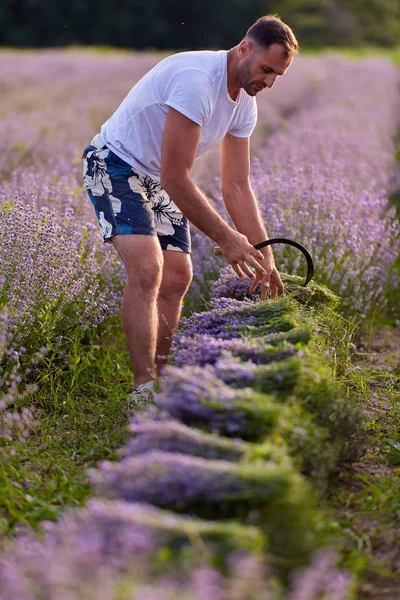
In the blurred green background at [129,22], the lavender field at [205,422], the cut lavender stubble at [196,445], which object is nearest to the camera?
the lavender field at [205,422]

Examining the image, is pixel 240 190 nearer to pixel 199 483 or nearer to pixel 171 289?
pixel 171 289

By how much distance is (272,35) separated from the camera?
116 inches

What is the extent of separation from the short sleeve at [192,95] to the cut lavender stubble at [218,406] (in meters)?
1.11

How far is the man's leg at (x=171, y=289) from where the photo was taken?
3.53 metres

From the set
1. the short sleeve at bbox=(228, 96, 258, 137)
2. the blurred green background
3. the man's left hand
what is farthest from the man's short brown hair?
the blurred green background

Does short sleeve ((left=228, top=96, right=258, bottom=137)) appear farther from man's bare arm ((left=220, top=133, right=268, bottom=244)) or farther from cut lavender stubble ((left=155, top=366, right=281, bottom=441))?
cut lavender stubble ((left=155, top=366, right=281, bottom=441))

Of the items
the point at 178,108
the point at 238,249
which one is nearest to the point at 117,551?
the point at 238,249

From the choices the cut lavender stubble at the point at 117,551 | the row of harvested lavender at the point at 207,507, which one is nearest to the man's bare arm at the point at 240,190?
the row of harvested lavender at the point at 207,507

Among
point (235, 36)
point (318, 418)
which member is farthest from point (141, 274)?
point (235, 36)

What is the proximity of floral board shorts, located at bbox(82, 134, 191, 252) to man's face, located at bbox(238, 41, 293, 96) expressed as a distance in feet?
1.99

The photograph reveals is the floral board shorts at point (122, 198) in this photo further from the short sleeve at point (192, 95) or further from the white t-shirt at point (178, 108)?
the short sleeve at point (192, 95)

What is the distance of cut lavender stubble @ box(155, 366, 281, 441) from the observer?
204cm

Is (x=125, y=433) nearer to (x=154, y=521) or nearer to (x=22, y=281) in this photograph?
(x=22, y=281)

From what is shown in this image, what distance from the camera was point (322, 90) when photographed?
1284 centimetres
